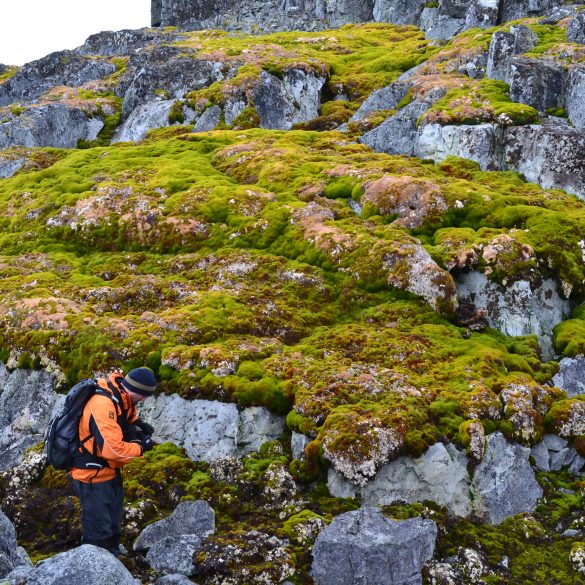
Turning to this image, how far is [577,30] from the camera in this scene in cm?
4041

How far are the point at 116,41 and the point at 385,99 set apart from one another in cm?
5891

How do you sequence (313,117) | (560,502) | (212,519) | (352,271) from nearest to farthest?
(212,519) → (560,502) → (352,271) → (313,117)

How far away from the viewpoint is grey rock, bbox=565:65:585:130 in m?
32.4

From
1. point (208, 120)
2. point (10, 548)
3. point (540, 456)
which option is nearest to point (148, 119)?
point (208, 120)

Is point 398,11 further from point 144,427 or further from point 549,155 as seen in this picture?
point 144,427

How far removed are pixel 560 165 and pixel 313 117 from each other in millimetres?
22001

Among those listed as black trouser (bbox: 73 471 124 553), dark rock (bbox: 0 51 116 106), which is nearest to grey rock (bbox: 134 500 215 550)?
black trouser (bbox: 73 471 124 553)

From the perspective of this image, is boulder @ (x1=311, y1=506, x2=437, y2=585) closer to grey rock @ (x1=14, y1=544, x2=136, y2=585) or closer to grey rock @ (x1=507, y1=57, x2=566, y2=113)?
grey rock @ (x1=14, y1=544, x2=136, y2=585)

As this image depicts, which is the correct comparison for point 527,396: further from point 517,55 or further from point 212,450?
point 517,55

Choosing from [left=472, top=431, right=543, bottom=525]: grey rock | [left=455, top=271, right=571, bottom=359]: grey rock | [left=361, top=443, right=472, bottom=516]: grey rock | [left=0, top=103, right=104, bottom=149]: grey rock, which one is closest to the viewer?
[left=361, top=443, right=472, bottom=516]: grey rock

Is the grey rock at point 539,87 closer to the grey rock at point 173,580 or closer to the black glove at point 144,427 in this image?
the black glove at point 144,427

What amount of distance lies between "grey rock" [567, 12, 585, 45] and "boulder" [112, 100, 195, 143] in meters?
26.2

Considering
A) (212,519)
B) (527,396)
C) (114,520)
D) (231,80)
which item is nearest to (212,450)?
(212,519)

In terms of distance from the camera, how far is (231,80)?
4650 cm
